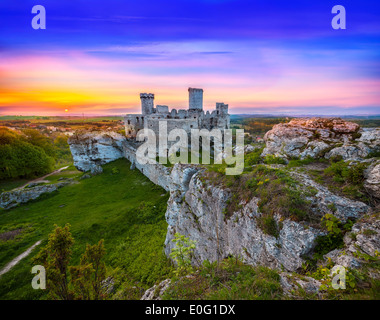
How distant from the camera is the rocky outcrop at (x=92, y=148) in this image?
3425 centimetres

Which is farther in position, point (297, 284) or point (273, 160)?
point (273, 160)

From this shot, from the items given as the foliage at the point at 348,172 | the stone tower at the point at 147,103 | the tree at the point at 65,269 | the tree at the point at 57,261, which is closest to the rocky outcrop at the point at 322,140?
the foliage at the point at 348,172

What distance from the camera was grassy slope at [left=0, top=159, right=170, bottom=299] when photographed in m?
12.5

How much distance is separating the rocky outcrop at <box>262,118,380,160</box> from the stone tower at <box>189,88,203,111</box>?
1172 inches

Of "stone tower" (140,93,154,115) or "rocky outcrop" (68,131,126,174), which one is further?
"stone tower" (140,93,154,115)

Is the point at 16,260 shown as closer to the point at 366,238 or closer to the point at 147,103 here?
the point at 366,238

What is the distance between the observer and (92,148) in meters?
34.6

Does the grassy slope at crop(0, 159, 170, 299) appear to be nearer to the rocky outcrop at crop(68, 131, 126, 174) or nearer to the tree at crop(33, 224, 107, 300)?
the tree at crop(33, 224, 107, 300)

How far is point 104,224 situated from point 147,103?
2972 centimetres

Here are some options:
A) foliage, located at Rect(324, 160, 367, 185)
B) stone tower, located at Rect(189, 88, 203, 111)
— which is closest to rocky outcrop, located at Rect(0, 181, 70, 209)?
stone tower, located at Rect(189, 88, 203, 111)

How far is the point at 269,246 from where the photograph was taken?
21.1 ft

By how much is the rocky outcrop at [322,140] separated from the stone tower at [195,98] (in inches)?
1172

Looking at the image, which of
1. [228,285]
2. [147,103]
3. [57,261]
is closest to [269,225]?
[228,285]
